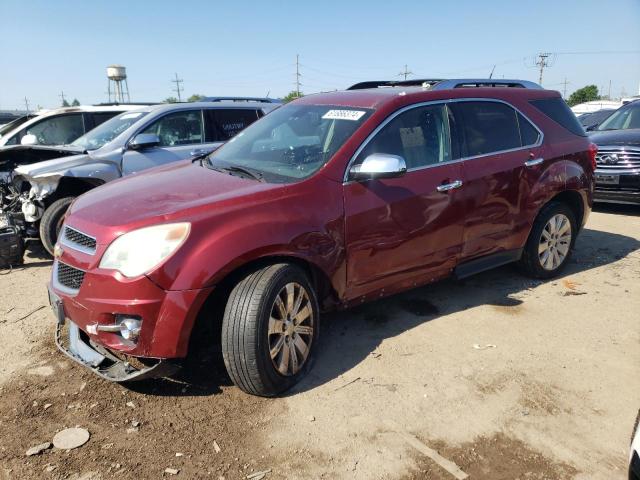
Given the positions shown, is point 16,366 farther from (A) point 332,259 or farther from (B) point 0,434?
(A) point 332,259

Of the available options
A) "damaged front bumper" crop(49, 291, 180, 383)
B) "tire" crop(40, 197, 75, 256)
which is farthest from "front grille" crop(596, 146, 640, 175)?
"tire" crop(40, 197, 75, 256)

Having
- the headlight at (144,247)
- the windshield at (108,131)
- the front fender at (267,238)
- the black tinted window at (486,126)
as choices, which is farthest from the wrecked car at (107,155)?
the black tinted window at (486,126)

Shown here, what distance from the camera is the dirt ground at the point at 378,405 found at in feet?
8.42

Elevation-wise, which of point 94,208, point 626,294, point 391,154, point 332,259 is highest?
point 391,154

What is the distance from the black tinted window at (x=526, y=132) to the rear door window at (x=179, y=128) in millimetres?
4080

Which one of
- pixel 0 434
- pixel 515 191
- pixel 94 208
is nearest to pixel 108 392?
pixel 0 434

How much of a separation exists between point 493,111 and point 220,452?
3495mm

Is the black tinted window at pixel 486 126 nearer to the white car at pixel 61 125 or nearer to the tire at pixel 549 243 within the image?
the tire at pixel 549 243

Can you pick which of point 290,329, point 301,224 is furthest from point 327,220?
point 290,329

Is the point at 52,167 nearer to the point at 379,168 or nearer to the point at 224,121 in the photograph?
the point at 224,121

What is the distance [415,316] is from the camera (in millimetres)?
4250

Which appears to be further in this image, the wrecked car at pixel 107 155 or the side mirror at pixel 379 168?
the wrecked car at pixel 107 155

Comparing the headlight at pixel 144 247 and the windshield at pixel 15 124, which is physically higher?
the windshield at pixel 15 124

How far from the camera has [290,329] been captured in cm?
312
